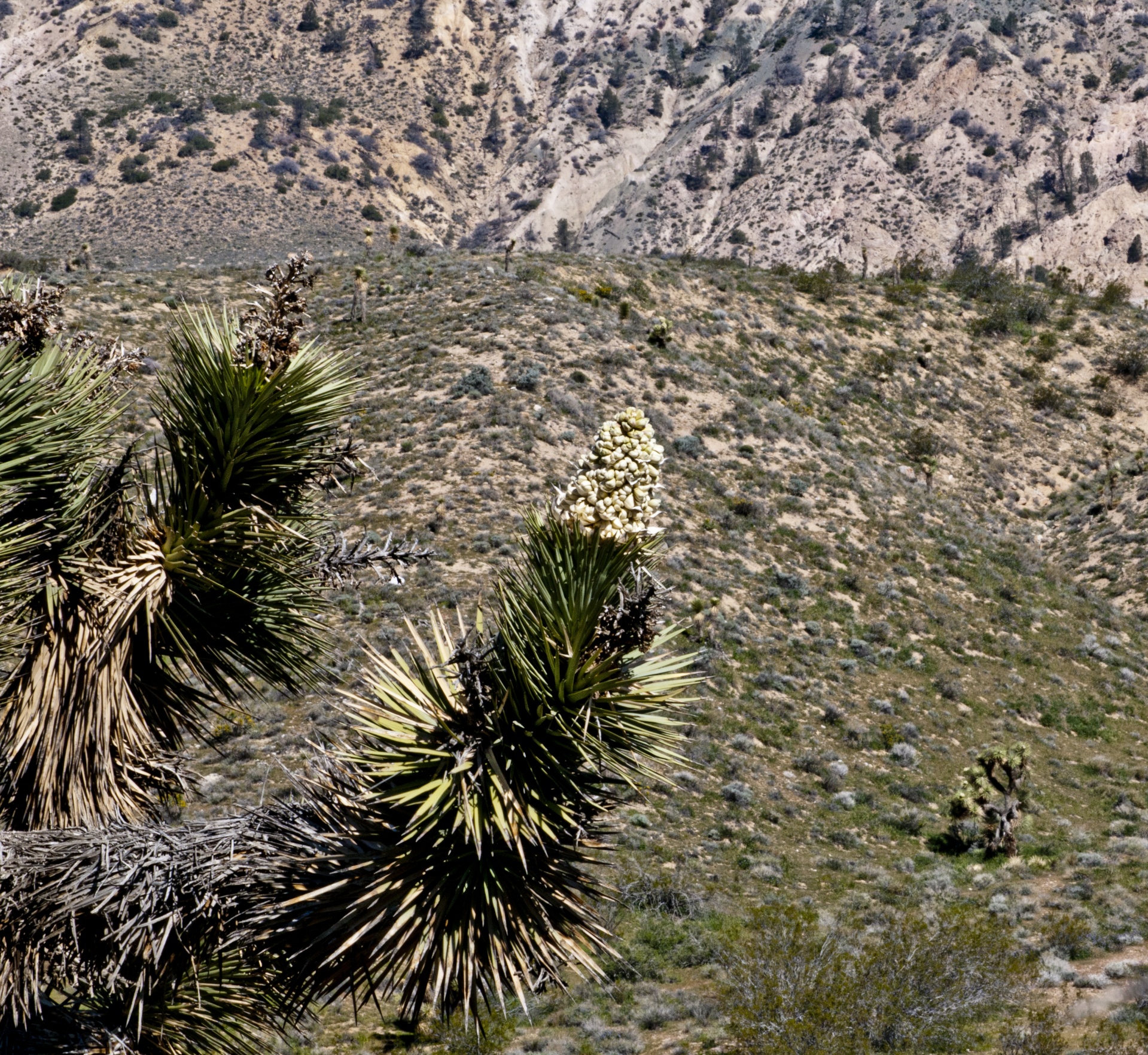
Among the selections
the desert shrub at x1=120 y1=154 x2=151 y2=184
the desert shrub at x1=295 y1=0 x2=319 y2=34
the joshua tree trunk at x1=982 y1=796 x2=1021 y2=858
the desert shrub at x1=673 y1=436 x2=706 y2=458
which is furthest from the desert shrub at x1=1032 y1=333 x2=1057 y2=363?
the desert shrub at x1=295 y1=0 x2=319 y2=34

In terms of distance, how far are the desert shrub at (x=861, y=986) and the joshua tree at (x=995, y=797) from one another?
14.4 feet

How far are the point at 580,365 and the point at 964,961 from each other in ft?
68.9

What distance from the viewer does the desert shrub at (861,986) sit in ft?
29.8

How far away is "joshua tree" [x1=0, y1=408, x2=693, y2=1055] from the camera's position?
412 cm

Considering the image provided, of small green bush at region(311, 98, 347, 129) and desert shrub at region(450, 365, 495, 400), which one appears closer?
desert shrub at region(450, 365, 495, 400)

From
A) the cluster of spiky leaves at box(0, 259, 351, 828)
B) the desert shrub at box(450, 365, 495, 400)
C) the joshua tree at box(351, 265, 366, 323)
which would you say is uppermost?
the cluster of spiky leaves at box(0, 259, 351, 828)

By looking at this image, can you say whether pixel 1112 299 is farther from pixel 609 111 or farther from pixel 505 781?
pixel 609 111

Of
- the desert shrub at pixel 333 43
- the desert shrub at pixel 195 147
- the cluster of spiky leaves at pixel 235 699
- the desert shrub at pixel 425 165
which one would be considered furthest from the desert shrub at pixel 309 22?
the cluster of spiky leaves at pixel 235 699

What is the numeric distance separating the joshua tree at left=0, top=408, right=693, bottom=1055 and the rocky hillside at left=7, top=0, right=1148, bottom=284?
182 ft

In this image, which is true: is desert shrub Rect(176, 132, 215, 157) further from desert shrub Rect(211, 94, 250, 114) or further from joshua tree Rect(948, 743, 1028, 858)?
joshua tree Rect(948, 743, 1028, 858)

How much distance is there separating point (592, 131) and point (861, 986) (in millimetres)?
97659

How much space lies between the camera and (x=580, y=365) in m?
28.6

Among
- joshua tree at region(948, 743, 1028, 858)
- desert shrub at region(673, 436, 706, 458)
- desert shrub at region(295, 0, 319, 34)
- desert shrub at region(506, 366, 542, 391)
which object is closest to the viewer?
joshua tree at region(948, 743, 1028, 858)

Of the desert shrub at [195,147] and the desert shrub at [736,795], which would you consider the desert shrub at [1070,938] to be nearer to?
the desert shrub at [736,795]
